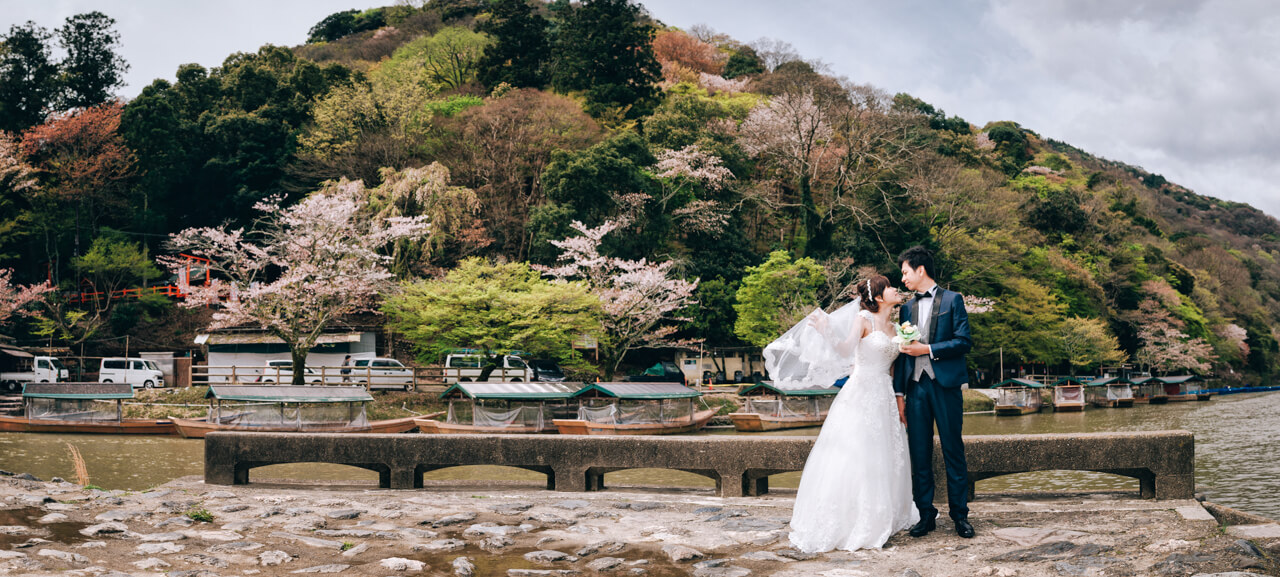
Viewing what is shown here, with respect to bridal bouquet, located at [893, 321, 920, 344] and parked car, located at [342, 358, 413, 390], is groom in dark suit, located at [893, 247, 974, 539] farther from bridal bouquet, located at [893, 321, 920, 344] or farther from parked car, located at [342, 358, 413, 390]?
parked car, located at [342, 358, 413, 390]

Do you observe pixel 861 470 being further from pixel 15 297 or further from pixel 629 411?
pixel 15 297

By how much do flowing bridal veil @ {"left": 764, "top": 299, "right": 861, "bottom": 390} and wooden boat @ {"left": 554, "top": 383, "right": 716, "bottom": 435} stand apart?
736 inches

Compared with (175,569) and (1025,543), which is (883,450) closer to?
(1025,543)

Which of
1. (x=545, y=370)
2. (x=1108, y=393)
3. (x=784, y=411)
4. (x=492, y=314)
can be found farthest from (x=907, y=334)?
(x=1108, y=393)

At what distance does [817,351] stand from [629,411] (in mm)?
19795

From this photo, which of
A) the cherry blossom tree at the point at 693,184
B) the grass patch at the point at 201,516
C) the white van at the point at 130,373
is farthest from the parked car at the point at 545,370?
the grass patch at the point at 201,516

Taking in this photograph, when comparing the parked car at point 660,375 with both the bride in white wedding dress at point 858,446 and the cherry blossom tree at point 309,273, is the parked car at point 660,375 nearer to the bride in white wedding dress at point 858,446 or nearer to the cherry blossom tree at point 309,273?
the cherry blossom tree at point 309,273


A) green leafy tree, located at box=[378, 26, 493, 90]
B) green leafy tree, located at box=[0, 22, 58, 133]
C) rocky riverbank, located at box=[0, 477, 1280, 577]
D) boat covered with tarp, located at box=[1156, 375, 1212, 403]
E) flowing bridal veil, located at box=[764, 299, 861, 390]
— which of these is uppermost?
green leafy tree, located at box=[378, 26, 493, 90]

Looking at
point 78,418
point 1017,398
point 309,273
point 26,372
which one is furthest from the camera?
point 1017,398

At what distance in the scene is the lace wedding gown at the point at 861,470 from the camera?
532cm

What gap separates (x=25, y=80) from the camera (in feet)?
133

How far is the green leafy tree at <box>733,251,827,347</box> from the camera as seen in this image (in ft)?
117

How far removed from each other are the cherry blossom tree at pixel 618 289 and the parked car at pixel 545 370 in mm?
1871

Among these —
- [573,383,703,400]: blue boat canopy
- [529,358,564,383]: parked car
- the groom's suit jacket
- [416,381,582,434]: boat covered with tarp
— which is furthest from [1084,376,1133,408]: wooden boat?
the groom's suit jacket
